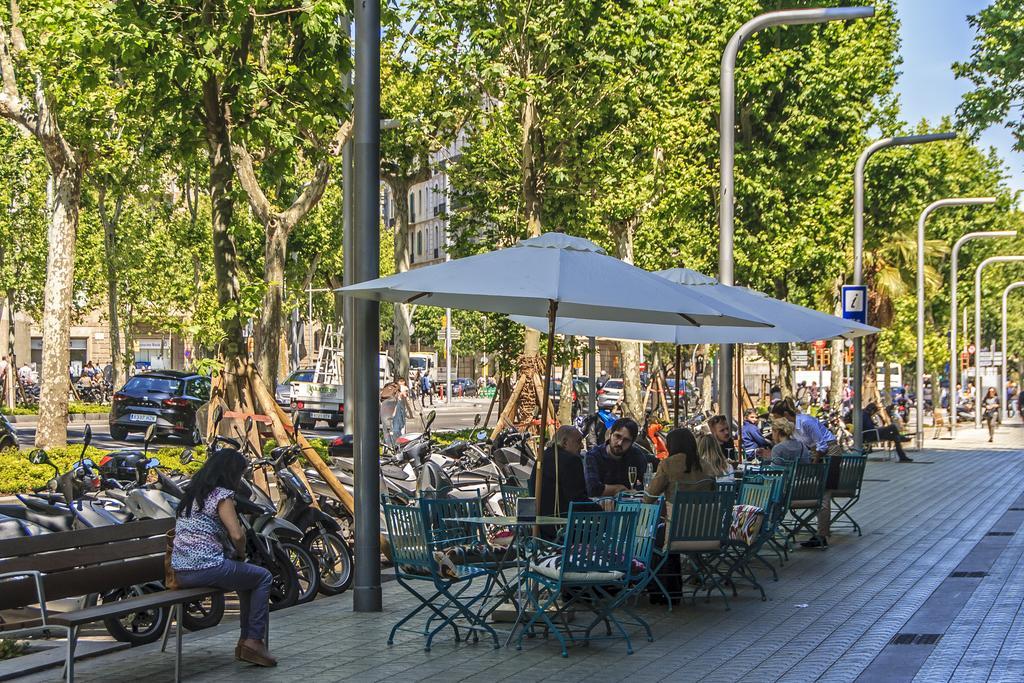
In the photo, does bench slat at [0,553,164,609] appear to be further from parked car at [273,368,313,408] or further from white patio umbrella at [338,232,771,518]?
parked car at [273,368,313,408]

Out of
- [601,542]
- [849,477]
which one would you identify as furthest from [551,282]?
[849,477]

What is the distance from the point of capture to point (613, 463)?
45.1ft

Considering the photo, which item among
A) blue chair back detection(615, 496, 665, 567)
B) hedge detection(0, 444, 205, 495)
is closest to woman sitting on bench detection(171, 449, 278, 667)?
blue chair back detection(615, 496, 665, 567)

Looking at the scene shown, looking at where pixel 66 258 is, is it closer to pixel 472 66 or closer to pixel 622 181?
pixel 472 66

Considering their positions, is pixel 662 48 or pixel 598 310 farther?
pixel 662 48

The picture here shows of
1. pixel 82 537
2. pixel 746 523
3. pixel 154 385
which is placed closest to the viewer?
pixel 82 537

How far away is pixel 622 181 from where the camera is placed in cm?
3225

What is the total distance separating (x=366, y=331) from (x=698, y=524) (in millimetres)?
2829

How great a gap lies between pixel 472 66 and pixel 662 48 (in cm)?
→ 353

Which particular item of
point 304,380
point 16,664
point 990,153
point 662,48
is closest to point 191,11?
point 16,664

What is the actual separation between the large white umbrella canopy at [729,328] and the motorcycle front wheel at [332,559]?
4107mm

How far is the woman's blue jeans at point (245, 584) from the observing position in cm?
869

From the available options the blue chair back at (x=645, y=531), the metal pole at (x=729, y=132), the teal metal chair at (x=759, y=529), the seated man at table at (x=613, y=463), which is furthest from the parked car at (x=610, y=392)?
the blue chair back at (x=645, y=531)

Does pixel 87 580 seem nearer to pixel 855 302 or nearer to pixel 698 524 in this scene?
pixel 698 524
